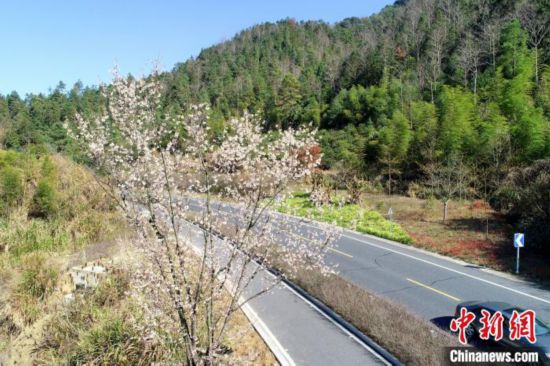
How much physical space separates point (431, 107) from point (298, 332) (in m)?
33.3

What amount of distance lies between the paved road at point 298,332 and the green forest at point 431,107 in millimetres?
6025

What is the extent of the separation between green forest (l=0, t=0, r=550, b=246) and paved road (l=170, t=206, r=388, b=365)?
603cm

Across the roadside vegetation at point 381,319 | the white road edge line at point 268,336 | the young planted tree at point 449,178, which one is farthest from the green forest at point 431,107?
the roadside vegetation at point 381,319

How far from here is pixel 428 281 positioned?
13570mm

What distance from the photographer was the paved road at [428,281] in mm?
11344

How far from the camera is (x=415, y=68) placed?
178 ft

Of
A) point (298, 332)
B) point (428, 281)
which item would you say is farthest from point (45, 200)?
point (428, 281)

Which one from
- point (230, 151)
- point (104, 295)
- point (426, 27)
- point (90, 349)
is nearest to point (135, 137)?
point (230, 151)

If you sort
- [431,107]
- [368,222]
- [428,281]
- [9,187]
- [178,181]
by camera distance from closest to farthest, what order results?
[178,181]
[428,281]
[9,187]
[368,222]
[431,107]

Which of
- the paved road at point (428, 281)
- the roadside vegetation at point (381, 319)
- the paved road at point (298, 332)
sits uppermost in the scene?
the roadside vegetation at point (381, 319)

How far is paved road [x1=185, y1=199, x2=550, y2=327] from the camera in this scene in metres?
11.3

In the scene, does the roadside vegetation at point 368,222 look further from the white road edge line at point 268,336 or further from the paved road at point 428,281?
the white road edge line at point 268,336

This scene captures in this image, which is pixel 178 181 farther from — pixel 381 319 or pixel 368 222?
pixel 368 222

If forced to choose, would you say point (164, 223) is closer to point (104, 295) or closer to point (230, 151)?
point (230, 151)
